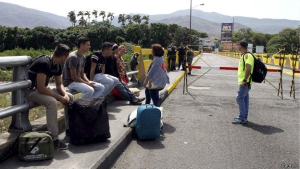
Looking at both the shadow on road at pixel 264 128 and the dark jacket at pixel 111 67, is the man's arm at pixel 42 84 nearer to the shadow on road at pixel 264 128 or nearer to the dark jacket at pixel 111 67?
the dark jacket at pixel 111 67

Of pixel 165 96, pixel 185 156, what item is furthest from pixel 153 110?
pixel 165 96

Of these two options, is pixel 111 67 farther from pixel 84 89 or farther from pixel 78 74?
pixel 84 89

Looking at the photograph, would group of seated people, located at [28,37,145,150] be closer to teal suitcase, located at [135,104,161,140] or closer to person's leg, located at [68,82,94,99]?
person's leg, located at [68,82,94,99]

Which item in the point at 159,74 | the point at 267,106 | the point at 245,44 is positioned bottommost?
the point at 267,106

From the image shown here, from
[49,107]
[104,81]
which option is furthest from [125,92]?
[49,107]

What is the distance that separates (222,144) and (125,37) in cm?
12255

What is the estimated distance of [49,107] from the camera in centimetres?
469

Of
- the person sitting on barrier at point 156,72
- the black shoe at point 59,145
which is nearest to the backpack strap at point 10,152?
the black shoe at point 59,145

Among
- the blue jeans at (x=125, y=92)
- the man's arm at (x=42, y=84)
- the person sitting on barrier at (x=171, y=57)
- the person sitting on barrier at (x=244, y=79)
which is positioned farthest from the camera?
the person sitting on barrier at (x=171, y=57)

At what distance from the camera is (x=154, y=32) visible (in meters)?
124

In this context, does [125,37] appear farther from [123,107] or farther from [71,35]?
[123,107]

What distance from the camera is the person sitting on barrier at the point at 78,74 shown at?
6.15 metres

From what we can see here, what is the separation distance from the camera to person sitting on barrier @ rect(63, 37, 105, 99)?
6.15 meters

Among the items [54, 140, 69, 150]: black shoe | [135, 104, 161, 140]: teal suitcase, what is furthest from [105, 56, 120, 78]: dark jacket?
[54, 140, 69, 150]: black shoe
